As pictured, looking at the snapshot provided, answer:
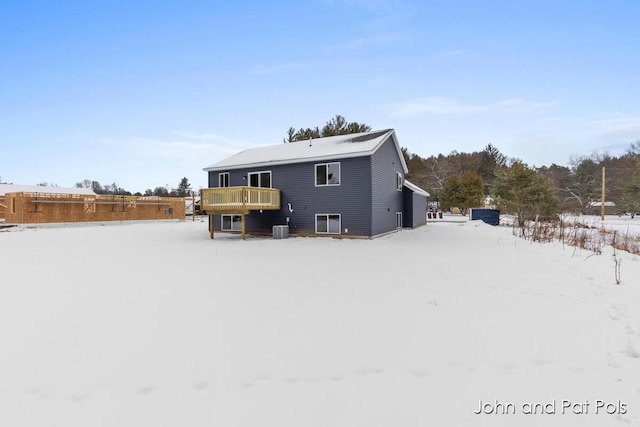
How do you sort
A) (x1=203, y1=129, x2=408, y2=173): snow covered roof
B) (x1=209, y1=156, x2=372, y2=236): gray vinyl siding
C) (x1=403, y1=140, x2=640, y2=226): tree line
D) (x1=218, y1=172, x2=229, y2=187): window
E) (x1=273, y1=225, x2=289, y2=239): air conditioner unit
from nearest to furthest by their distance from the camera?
(x1=209, y1=156, x2=372, y2=236): gray vinyl siding < (x1=203, y1=129, x2=408, y2=173): snow covered roof < (x1=273, y1=225, x2=289, y2=239): air conditioner unit < (x1=218, y1=172, x2=229, y2=187): window < (x1=403, y1=140, x2=640, y2=226): tree line

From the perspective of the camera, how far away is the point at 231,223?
17422 mm

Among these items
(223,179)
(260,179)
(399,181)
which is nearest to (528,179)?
(399,181)

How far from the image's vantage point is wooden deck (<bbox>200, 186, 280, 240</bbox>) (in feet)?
44.8

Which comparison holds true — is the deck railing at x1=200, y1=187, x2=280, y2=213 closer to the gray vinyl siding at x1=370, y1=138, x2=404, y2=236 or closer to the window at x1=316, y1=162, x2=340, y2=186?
the window at x1=316, y1=162, x2=340, y2=186

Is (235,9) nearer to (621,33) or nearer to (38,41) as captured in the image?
(38,41)

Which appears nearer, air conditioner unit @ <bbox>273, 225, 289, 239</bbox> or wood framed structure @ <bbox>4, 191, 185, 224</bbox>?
air conditioner unit @ <bbox>273, 225, 289, 239</bbox>

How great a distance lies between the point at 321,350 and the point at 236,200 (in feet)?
38.0

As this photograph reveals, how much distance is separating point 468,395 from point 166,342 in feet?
10.1

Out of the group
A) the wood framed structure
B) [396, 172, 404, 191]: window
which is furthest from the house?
the wood framed structure

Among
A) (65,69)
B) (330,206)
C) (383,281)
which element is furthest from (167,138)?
(383,281)

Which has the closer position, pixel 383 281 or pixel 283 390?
pixel 283 390

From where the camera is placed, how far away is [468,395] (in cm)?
230

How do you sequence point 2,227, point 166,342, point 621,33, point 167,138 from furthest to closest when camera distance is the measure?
point 167,138 → point 2,227 → point 621,33 → point 166,342

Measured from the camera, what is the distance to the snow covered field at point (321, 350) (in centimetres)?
215
